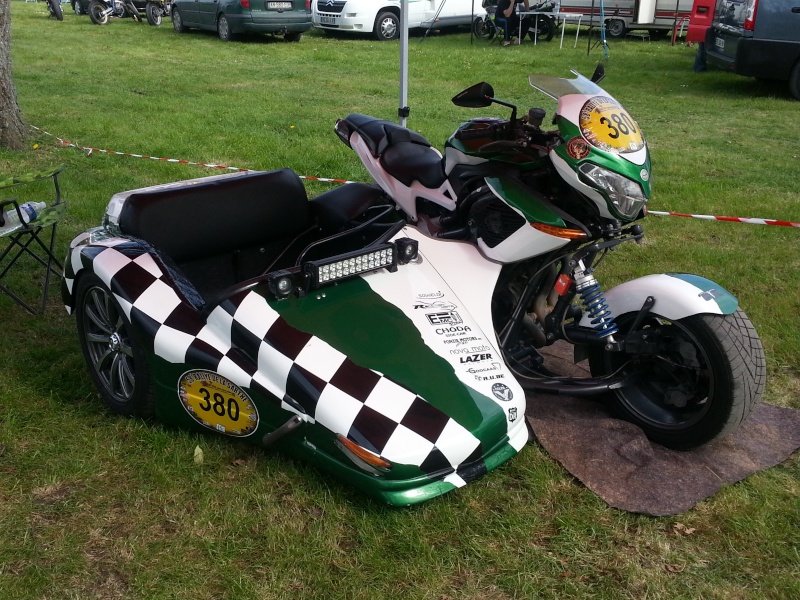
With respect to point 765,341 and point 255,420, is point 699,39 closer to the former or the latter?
point 765,341

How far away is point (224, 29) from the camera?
1692cm

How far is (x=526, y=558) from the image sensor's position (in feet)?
9.48

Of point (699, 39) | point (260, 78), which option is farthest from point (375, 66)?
point (699, 39)

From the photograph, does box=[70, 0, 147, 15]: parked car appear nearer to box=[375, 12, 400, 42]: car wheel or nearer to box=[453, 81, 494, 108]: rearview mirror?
box=[375, 12, 400, 42]: car wheel

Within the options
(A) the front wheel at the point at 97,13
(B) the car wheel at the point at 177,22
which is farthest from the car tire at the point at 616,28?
(A) the front wheel at the point at 97,13

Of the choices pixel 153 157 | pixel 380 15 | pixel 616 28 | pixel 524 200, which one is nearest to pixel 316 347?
pixel 524 200

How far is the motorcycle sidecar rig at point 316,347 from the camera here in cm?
297

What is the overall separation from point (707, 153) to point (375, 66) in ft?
22.6

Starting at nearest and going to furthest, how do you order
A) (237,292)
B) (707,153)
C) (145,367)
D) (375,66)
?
(237,292) → (145,367) → (707,153) → (375,66)

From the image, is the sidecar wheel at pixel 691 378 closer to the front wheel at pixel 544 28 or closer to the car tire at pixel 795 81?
the car tire at pixel 795 81

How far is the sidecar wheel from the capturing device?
3240 mm

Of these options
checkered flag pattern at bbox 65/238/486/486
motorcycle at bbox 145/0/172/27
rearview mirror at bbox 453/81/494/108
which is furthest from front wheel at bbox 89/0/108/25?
rearview mirror at bbox 453/81/494/108

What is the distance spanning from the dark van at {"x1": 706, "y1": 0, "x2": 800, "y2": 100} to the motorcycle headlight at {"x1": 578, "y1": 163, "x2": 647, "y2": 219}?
8.84m

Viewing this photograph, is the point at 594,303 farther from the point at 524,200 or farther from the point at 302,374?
the point at 302,374
